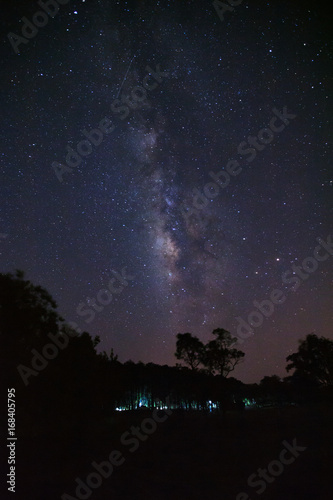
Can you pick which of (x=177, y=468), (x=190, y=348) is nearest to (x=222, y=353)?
(x=190, y=348)

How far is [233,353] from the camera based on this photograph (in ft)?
130

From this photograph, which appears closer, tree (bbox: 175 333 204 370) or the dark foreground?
the dark foreground

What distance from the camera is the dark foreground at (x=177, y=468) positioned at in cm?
1010

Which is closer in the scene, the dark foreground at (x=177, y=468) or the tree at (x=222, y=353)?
the dark foreground at (x=177, y=468)

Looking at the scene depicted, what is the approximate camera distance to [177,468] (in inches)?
524

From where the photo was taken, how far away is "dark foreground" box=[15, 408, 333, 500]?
33.1 ft

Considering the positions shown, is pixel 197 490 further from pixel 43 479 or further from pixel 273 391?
pixel 273 391

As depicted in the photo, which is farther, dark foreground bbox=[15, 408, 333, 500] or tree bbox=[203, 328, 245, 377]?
tree bbox=[203, 328, 245, 377]

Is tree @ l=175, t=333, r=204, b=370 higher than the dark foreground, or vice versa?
tree @ l=175, t=333, r=204, b=370

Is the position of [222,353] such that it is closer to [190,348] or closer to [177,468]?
[190,348]

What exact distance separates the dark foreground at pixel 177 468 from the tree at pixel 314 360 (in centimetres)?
2678

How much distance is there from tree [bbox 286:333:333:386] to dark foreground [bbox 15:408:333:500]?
2678 centimetres

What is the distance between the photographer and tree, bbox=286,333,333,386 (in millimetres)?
44031

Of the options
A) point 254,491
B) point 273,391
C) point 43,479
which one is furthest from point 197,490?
point 273,391
